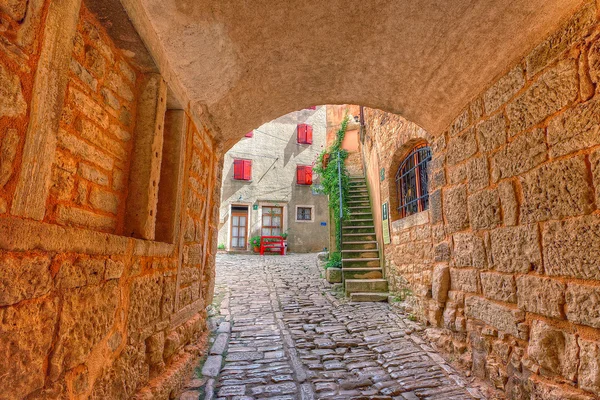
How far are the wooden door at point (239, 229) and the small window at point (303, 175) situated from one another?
3.12m

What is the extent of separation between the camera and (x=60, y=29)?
1.22 metres

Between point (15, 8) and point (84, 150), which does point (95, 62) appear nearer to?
point (84, 150)

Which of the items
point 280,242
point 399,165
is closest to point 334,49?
point 399,165

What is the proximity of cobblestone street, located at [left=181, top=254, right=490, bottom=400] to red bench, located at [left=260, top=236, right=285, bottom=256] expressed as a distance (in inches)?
319

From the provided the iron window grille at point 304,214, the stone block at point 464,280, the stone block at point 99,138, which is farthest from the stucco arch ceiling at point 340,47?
the iron window grille at point 304,214

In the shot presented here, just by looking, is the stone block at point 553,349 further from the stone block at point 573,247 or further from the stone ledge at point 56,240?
the stone ledge at point 56,240

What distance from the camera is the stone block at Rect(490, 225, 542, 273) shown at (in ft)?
6.99

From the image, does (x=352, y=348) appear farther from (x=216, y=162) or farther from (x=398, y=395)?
(x=216, y=162)

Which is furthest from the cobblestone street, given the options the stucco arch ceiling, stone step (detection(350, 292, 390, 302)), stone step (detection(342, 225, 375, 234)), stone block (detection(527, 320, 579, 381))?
stone step (detection(342, 225, 375, 234))

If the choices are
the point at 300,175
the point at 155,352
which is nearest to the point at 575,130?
the point at 155,352

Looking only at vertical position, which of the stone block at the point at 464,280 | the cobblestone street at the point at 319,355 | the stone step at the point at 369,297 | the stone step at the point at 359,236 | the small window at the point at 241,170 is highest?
the small window at the point at 241,170

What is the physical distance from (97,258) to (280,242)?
42.7 ft

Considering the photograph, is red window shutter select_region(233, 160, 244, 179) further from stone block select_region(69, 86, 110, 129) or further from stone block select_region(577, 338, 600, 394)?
stone block select_region(577, 338, 600, 394)

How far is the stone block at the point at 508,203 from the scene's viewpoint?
2.30m
